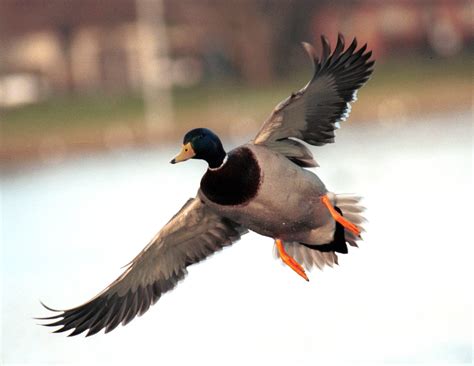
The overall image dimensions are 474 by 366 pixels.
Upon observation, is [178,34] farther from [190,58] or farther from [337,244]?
[337,244]

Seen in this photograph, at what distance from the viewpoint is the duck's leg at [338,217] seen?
20.3 feet

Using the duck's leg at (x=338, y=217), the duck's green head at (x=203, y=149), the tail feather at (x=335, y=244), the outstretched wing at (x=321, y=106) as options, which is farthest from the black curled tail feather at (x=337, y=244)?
the duck's green head at (x=203, y=149)

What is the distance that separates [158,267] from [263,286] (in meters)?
2.00

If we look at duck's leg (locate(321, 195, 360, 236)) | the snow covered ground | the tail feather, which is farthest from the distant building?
duck's leg (locate(321, 195, 360, 236))

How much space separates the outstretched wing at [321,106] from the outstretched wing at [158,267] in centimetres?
57

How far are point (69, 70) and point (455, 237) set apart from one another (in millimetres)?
30953

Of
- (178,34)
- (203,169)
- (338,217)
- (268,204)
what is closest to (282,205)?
(268,204)

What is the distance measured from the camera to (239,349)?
7004mm

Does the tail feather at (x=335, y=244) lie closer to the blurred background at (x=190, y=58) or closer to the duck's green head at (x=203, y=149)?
the duck's green head at (x=203, y=149)

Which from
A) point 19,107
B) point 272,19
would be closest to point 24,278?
point 19,107

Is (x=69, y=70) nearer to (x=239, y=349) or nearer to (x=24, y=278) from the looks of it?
(x=24, y=278)

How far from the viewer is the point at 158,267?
654cm

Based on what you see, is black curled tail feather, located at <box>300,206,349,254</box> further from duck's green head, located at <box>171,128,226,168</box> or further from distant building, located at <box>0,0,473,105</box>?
distant building, located at <box>0,0,473,105</box>

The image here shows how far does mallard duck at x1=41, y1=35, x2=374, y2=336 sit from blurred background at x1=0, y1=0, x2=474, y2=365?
454 millimetres
